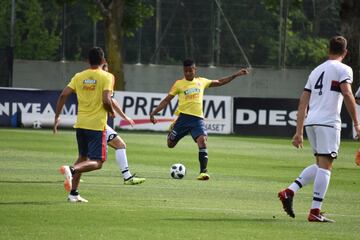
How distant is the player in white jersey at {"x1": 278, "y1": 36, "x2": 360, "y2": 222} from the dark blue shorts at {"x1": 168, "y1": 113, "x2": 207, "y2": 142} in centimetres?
829

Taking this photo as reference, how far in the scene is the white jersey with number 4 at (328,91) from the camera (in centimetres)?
1451

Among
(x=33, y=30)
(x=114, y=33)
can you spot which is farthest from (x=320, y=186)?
(x=33, y=30)

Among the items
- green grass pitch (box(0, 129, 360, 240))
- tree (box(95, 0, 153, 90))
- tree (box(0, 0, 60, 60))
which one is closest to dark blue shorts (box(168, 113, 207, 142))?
green grass pitch (box(0, 129, 360, 240))

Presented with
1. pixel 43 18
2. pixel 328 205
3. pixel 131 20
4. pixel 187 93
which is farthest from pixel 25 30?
pixel 328 205

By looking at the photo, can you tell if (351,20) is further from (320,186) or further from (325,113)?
(320,186)

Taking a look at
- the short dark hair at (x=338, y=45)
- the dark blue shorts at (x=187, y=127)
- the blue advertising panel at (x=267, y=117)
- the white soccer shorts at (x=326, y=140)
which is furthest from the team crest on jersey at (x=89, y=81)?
the blue advertising panel at (x=267, y=117)

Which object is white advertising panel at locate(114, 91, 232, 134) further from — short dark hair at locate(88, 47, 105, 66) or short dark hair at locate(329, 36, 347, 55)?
short dark hair at locate(329, 36, 347, 55)

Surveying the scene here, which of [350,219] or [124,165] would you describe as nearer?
[350,219]

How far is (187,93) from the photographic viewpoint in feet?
76.1

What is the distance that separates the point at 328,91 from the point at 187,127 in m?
8.64

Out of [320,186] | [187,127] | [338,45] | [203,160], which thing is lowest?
[203,160]

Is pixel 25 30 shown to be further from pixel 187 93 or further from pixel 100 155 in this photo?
pixel 100 155

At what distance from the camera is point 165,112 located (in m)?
41.5

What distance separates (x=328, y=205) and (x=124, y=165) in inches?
164
